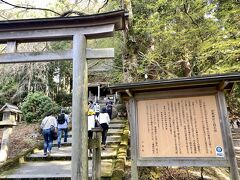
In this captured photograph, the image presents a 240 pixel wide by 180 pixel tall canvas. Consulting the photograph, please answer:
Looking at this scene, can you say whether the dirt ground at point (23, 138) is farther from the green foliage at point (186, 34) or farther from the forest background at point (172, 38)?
the green foliage at point (186, 34)

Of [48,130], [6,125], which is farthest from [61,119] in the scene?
[6,125]

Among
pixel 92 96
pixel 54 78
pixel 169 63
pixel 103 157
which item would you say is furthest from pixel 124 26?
pixel 92 96

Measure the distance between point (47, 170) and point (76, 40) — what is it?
4168 millimetres

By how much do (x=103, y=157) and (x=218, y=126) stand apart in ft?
16.2

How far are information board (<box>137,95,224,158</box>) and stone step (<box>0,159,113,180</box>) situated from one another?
245cm

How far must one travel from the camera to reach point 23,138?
40.3 feet

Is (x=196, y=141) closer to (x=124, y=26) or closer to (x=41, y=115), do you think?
(x=124, y=26)

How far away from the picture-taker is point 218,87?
13.0 feet

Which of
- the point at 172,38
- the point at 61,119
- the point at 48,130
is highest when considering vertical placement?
the point at 172,38

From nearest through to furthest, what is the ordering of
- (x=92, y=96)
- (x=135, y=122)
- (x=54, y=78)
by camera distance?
(x=135, y=122) → (x=54, y=78) → (x=92, y=96)

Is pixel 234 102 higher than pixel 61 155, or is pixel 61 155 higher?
pixel 234 102

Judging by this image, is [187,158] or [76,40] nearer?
[187,158]

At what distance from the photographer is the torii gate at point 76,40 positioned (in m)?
4.92

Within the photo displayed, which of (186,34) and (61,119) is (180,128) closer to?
(186,34)
